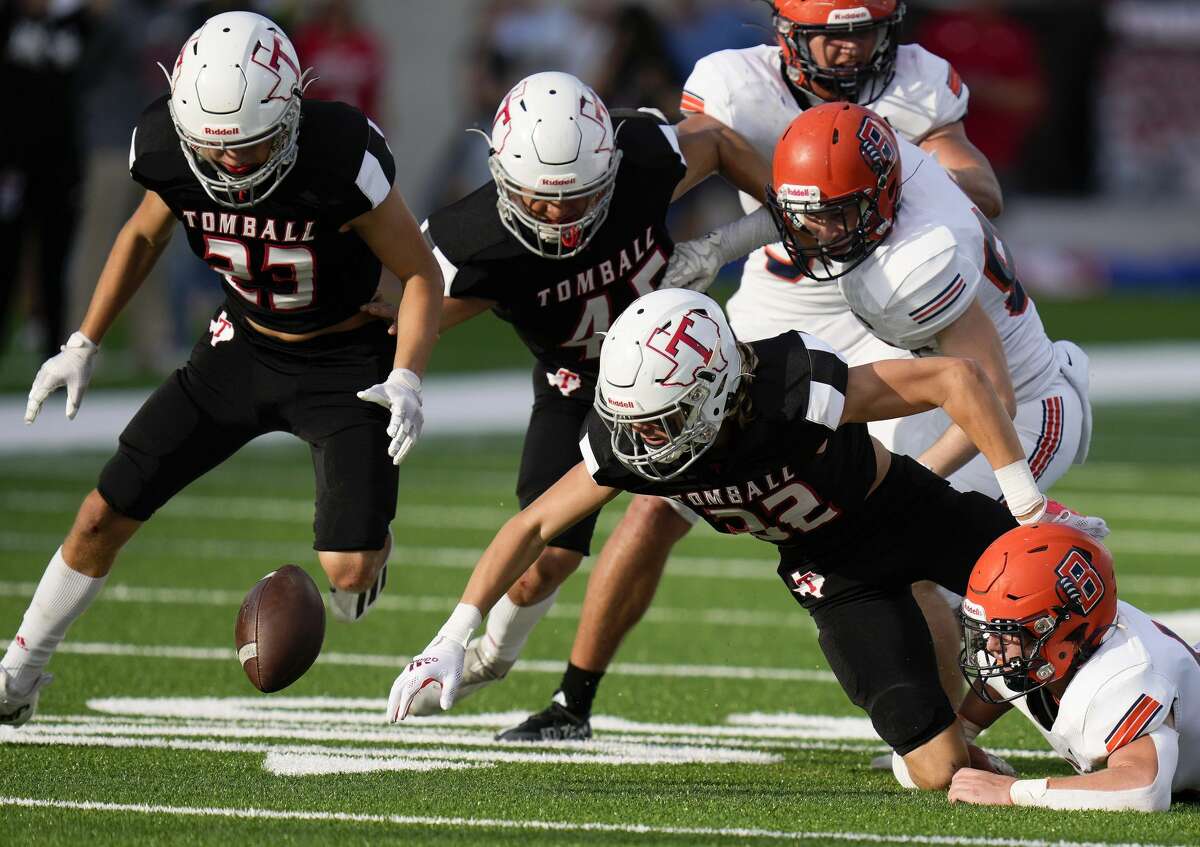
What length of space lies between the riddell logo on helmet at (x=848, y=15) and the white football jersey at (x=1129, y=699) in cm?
166

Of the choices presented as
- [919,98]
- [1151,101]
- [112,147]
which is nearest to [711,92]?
[919,98]

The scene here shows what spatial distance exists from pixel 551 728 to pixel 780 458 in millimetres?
1186

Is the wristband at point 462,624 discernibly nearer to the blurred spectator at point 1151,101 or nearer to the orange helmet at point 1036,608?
the orange helmet at point 1036,608

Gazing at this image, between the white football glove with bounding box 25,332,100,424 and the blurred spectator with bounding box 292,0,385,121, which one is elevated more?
the white football glove with bounding box 25,332,100,424

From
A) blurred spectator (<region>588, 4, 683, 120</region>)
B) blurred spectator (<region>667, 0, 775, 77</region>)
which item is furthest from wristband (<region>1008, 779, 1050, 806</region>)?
A: blurred spectator (<region>667, 0, 775, 77</region>)

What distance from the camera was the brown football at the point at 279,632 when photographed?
462 centimetres

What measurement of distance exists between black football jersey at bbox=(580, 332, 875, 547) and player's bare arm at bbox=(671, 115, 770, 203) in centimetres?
89

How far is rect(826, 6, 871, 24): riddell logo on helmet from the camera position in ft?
16.9

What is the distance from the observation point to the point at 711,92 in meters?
5.40

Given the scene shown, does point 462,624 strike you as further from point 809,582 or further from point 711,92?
point 711,92

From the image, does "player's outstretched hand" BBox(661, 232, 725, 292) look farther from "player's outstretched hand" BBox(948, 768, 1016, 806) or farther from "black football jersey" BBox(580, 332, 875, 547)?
"player's outstretched hand" BBox(948, 768, 1016, 806)

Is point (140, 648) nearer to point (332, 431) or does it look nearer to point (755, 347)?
point (332, 431)

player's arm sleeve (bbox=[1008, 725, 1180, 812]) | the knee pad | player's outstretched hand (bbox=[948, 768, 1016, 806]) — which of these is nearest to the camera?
player's arm sleeve (bbox=[1008, 725, 1180, 812])

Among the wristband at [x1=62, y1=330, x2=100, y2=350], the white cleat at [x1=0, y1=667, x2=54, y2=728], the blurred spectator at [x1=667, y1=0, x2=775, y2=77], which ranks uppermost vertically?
the wristband at [x1=62, y1=330, x2=100, y2=350]
